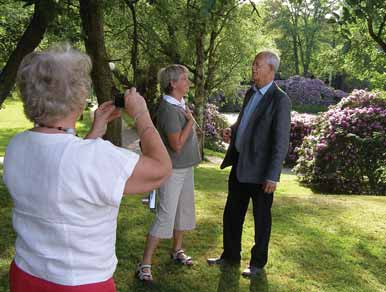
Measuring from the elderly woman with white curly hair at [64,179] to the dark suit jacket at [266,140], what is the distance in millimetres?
2214

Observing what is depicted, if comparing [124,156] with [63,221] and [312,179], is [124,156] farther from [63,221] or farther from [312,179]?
[312,179]

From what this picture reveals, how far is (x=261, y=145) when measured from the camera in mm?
4051

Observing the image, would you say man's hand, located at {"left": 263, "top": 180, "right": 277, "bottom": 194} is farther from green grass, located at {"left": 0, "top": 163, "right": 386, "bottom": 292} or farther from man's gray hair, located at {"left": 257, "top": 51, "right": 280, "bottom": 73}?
man's gray hair, located at {"left": 257, "top": 51, "right": 280, "bottom": 73}

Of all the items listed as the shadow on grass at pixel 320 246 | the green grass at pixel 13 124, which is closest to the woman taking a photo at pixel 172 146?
the shadow on grass at pixel 320 246

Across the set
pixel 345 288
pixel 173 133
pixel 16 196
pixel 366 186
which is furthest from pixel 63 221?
pixel 366 186

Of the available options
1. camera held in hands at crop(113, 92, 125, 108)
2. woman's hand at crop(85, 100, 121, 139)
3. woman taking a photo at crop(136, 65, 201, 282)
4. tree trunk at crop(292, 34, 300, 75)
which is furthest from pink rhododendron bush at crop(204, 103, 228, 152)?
tree trunk at crop(292, 34, 300, 75)

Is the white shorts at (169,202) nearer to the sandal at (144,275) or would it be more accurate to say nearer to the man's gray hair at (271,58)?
the sandal at (144,275)

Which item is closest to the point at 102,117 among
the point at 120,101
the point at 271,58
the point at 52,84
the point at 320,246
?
the point at 120,101

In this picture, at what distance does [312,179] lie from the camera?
11.6 metres

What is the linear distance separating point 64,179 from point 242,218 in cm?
290

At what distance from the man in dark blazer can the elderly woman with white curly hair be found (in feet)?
7.30

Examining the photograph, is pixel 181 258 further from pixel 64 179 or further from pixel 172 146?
pixel 64 179

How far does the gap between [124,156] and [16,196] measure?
50cm

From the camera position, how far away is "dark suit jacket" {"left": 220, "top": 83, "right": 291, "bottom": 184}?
3963 millimetres
